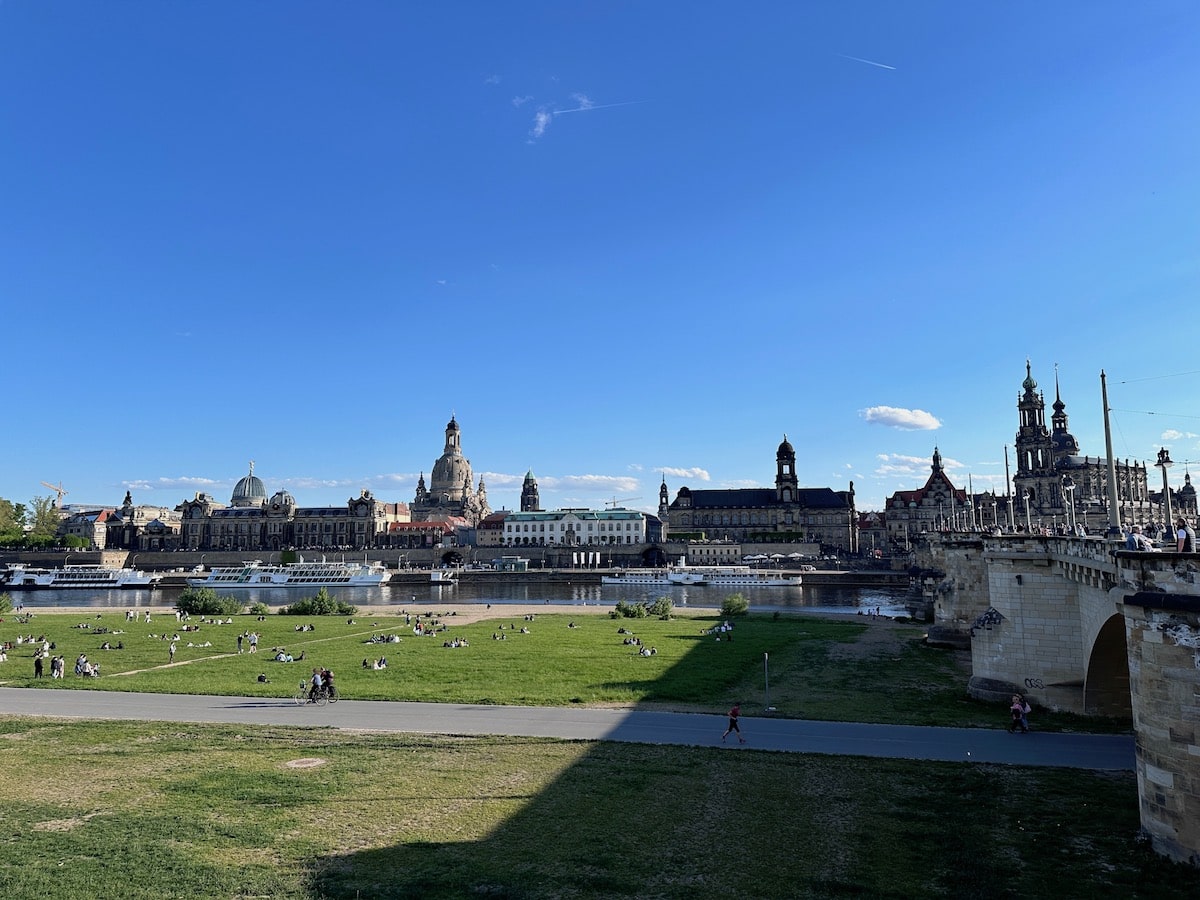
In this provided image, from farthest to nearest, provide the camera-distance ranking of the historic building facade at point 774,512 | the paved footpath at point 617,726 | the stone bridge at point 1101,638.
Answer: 1. the historic building facade at point 774,512
2. the paved footpath at point 617,726
3. the stone bridge at point 1101,638

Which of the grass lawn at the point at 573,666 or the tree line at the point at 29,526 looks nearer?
the grass lawn at the point at 573,666

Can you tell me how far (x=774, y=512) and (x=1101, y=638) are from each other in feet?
472

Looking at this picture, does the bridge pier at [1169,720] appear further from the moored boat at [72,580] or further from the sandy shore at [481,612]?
the moored boat at [72,580]

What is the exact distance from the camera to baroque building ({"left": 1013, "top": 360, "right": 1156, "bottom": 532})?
119913mm

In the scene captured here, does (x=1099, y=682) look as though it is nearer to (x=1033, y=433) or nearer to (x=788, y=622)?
(x=788, y=622)

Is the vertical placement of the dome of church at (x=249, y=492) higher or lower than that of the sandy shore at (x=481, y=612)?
higher

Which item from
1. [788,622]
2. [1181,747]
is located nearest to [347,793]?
[1181,747]

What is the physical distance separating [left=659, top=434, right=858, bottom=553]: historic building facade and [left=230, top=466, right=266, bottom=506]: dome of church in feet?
302

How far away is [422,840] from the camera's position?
12281mm

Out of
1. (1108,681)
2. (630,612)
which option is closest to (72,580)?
(630,612)

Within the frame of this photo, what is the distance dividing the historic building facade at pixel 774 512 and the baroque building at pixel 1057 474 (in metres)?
33.2

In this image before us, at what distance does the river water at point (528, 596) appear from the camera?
7569 centimetres

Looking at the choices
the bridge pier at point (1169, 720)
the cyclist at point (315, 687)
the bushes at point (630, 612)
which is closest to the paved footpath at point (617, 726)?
the cyclist at point (315, 687)

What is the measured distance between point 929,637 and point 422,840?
107 feet
